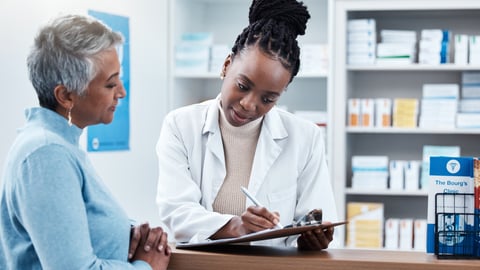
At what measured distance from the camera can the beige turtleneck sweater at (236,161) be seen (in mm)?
2158

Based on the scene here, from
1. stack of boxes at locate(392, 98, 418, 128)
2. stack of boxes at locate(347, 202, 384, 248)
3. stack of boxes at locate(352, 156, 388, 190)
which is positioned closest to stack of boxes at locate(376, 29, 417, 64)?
stack of boxes at locate(392, 98, 418, 128)

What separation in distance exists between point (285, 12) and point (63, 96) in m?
0.71

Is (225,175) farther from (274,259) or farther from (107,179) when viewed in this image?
(107,179)

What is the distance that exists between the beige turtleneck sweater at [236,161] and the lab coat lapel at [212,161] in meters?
0.02

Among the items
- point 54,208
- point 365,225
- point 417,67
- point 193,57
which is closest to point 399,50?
point 417,67

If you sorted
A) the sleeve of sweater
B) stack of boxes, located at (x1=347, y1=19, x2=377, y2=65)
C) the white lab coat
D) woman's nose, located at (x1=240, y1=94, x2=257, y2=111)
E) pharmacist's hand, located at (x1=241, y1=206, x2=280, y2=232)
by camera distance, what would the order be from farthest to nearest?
1. stack of boxes, located at (x1=347, y1=19, x2=377, y2=65)
2. the white lab coat
3. woman's nose, located at (x1=240, y1=94, x2=257, y2=111)
4. pharmacist's hand, located at (x1=241, y1=206, x2=280, y2=232)
5. the sleeve of sweater

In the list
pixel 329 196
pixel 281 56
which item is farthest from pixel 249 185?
pixel 281 56

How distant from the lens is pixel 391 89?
15.9 feet

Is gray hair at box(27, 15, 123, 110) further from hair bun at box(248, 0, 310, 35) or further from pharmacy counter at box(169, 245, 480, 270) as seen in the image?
hair bun at box(248, 0, 310, 35)

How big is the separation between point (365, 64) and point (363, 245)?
3.54ft

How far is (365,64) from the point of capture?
14.8ft

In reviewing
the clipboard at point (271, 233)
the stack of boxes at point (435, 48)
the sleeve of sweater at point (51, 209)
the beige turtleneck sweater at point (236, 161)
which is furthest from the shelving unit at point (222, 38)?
the sleeve of sweater at point (51, 209)

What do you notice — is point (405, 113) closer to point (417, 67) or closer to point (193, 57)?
point (417, 67)

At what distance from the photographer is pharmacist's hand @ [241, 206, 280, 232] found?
1.75 metres
